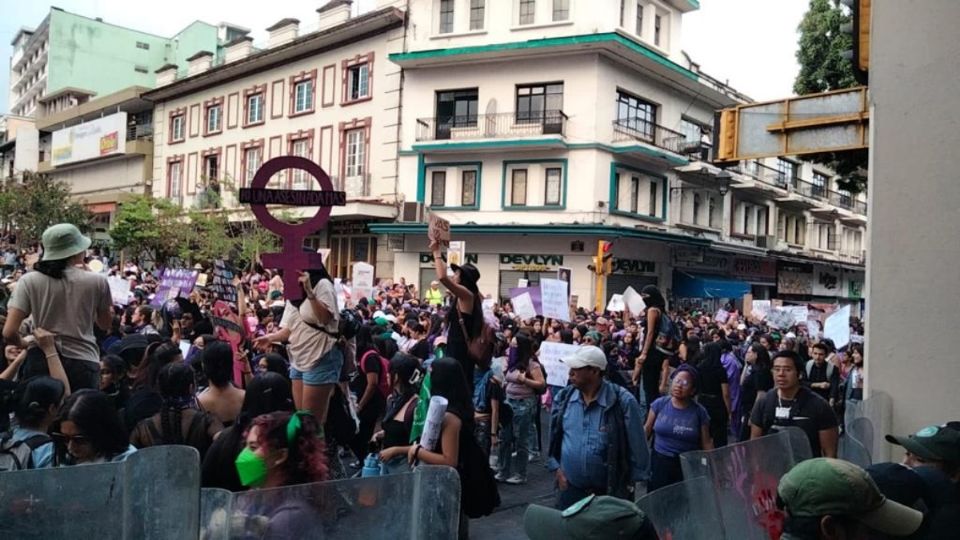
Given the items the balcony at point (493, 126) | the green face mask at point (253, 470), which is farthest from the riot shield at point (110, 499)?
the balcony at point (493, 126)

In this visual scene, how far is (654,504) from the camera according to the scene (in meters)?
3.17

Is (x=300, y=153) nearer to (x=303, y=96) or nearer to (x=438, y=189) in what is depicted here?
(x=303, y=96)

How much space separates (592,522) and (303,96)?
33618 millimetres

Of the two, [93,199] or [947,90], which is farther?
[93,199]

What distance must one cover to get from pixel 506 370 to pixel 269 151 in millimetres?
28610

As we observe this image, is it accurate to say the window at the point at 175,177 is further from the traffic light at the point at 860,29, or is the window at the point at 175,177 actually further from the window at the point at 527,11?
the traffic light at the point at 860,29

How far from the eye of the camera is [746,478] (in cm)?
413

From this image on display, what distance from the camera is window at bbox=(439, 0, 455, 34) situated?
96.1 ft

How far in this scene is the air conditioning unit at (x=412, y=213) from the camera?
2950cm

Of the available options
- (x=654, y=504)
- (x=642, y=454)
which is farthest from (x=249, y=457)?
(x=642, y=454)

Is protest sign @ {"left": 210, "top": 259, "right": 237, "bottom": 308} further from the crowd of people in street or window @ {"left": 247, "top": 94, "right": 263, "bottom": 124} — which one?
window @ {"left": 247, "top": 94, "right": 263, "bottom": 124}

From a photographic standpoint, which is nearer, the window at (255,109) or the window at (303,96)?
the window at (303,96)

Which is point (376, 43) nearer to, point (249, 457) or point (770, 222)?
point (770, 222)

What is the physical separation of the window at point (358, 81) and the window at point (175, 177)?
14443mm
